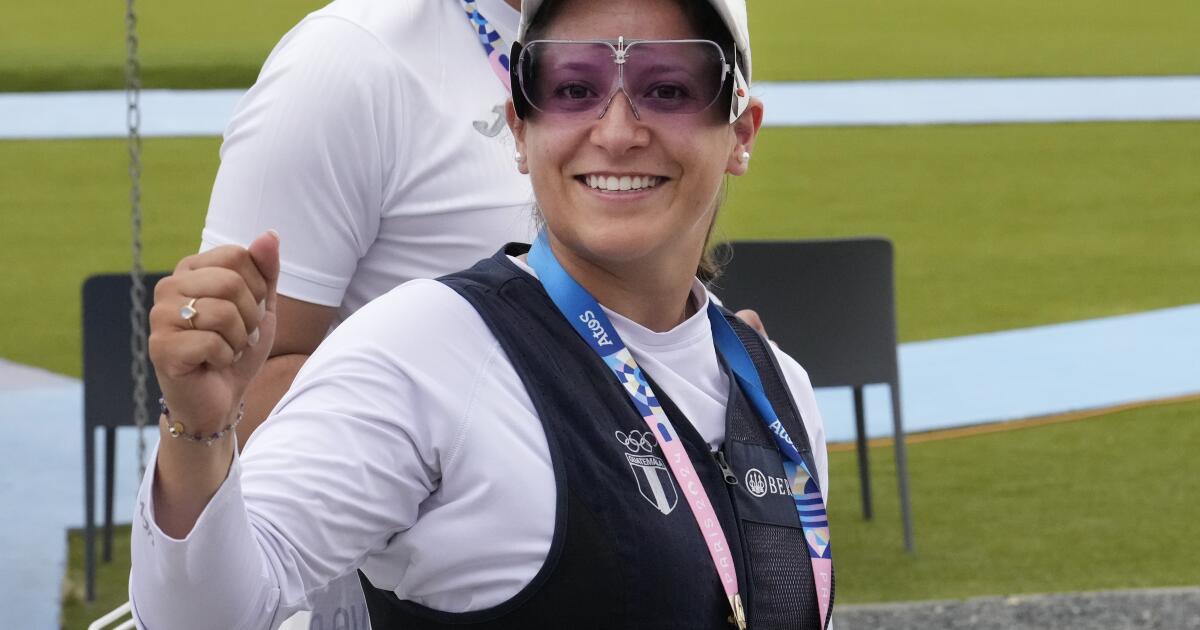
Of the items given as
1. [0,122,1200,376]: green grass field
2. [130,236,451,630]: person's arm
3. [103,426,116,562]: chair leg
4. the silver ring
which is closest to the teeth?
[130,236,451,630]: person's arm

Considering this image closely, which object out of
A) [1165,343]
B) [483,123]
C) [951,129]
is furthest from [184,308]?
[951,129]

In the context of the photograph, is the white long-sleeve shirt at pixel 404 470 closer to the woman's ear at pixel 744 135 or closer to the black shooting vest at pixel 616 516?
the black shooting vest at pixel 616 516

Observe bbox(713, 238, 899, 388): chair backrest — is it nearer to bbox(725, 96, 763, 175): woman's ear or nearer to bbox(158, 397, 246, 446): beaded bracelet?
bbox(725, 96, 763, 175): woman's ear

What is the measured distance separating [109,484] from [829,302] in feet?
7.54

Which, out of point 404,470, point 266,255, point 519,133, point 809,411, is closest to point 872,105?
point 809,411

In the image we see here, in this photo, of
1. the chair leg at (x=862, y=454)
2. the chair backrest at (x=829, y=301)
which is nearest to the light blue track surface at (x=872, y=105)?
the chair leg at (x=862, y=454)

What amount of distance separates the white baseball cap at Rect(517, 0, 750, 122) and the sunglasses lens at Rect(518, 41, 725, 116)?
0.03m

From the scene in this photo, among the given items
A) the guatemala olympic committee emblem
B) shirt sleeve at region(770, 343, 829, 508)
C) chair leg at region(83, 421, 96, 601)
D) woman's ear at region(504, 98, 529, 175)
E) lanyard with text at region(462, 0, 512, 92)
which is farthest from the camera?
chair leg at region(83, 421, 96, 601)

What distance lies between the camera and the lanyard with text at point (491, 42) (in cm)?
229

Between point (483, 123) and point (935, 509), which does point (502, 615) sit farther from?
point (935, 509)

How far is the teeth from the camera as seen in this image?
1784 mm

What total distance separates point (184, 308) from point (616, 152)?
0.59 m

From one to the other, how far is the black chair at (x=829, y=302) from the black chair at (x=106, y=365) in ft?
5.98

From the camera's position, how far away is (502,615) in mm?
1590
